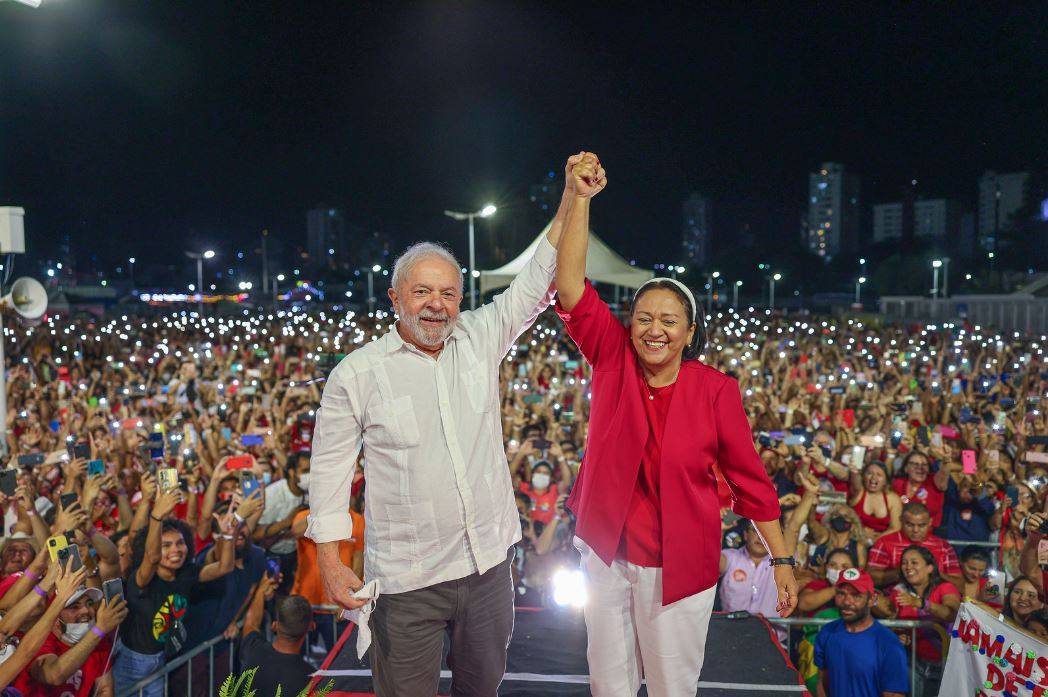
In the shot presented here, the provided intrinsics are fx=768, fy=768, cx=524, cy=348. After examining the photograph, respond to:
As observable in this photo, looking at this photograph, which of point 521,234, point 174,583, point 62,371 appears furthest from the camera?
point 521,234

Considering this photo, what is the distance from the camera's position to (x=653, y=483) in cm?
256

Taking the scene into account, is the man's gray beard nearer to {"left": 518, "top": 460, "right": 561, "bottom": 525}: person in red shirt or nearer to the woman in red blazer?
the woman in red blazer

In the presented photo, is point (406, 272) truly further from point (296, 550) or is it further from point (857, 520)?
point (857, 520)

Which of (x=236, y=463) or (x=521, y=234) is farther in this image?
(x=521, y=234)

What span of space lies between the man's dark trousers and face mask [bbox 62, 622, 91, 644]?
235 centimetres

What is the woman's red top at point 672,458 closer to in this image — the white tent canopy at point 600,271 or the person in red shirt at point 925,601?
the person in red shirt at point 925,601

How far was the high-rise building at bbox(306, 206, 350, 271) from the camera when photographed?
15125cm

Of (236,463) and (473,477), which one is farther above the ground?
(473,477)

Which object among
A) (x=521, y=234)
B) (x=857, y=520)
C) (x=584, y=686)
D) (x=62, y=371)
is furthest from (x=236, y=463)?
(x=521, y=234)

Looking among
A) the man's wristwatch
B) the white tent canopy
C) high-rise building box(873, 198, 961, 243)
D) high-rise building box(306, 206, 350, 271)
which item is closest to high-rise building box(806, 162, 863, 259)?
high-rise building box(873, 198, 961, 243)

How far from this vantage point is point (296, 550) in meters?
5.66

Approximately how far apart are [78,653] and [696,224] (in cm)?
17562

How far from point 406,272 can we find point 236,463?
3.81 m

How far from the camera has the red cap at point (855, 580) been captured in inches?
172
